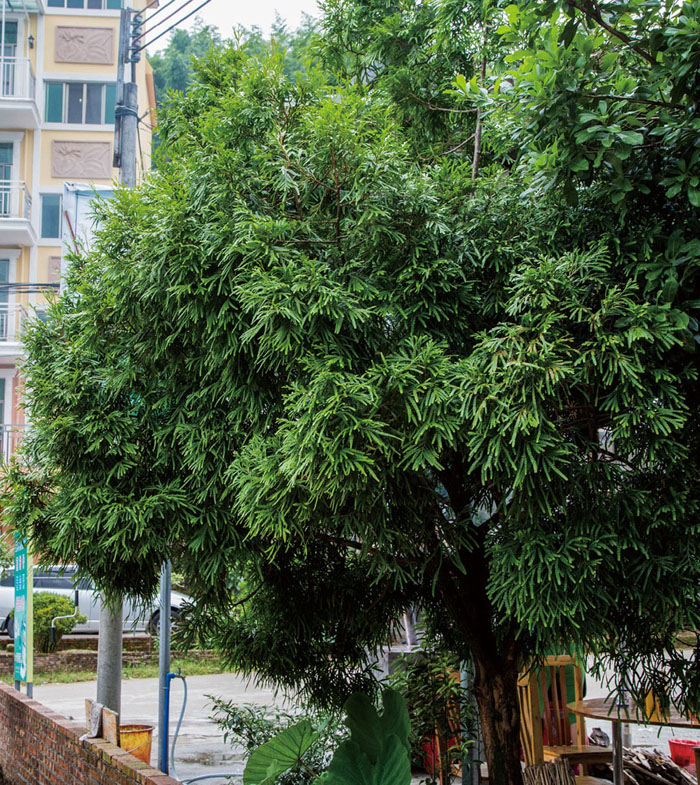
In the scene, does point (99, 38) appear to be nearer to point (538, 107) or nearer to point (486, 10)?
point (486, 10)

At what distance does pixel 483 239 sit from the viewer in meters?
4.45

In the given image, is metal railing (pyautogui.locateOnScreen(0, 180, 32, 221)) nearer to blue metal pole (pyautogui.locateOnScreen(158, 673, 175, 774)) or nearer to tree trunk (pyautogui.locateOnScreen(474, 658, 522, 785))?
blue metal pole (pyautogui.locateOnScreen(158, 673, 175, 774))

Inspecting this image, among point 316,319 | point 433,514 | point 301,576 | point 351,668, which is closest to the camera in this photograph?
point 316,319

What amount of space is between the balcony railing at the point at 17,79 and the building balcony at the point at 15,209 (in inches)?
97.2

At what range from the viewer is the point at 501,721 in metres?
5.23

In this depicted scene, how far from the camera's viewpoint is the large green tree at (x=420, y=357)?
12.0 ft

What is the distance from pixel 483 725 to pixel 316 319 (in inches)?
116

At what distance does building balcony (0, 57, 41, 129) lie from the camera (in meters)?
23.0

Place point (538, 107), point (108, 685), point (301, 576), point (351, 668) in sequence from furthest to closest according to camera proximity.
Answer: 1. point (108, 685)
2. point (351, 668)
3. point (301, 576)
4. point (538, 107)

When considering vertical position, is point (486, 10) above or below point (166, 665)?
above

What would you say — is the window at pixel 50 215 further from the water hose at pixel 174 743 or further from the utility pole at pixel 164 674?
the water hose at pixel 174 743

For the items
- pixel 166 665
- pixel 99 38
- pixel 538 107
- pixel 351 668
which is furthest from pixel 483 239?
pixel 99 38

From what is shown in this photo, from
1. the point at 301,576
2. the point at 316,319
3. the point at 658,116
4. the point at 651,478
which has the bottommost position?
the point at 301,576

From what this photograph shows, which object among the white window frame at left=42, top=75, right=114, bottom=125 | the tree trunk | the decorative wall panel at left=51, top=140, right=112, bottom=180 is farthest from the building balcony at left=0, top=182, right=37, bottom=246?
the tree trunk
